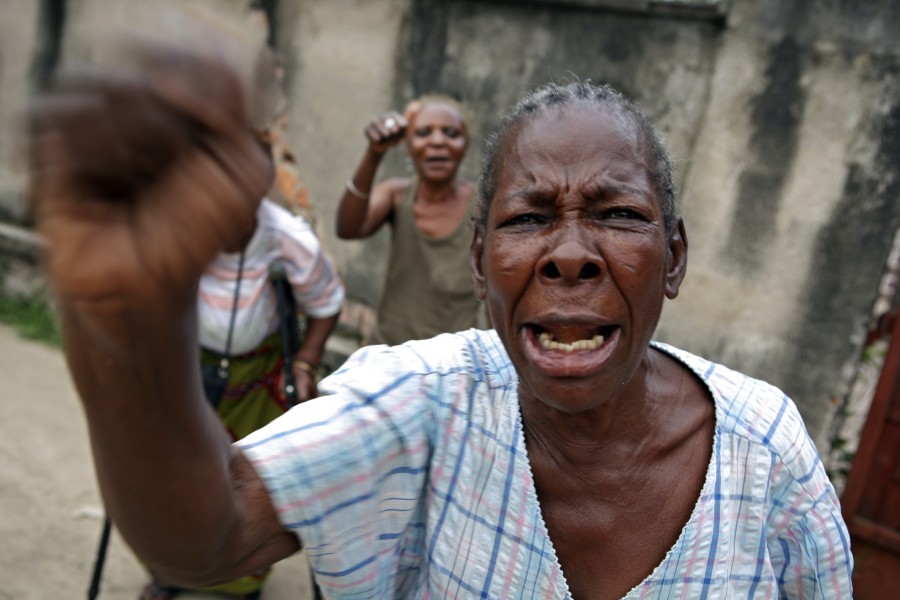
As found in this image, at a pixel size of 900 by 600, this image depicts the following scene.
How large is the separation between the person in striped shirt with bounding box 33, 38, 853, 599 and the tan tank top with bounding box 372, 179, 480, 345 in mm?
2004

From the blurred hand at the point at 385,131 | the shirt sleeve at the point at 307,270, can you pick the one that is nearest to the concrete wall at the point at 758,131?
the blurred hand at the point at 385,131

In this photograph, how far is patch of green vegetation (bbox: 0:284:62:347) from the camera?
6.02m

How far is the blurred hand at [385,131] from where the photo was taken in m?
3.70

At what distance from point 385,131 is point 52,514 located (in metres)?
2.46

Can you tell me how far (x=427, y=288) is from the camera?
360 cm

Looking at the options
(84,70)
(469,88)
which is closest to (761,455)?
(84,70)

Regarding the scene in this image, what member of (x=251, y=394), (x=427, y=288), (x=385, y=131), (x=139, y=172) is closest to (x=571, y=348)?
(x=139, y=172)

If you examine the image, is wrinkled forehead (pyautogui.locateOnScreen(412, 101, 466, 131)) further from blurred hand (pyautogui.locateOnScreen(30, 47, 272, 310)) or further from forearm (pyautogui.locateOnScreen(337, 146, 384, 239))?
blurred hand (pyautogui.locateOnScreen(30, 47, 272, 310))

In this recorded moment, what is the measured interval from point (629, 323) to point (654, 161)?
313mm

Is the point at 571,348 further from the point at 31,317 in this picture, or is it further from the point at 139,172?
the point at 31,317

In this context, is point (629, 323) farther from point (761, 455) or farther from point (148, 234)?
point (148, 234)

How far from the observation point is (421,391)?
53.3 inches

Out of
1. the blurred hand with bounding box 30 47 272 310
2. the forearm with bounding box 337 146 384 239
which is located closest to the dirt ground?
the forearm with bounding box 337 146 384 239

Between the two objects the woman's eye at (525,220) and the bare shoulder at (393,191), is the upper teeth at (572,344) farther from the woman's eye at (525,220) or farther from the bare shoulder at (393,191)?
the bare shoulder at (393,191)
